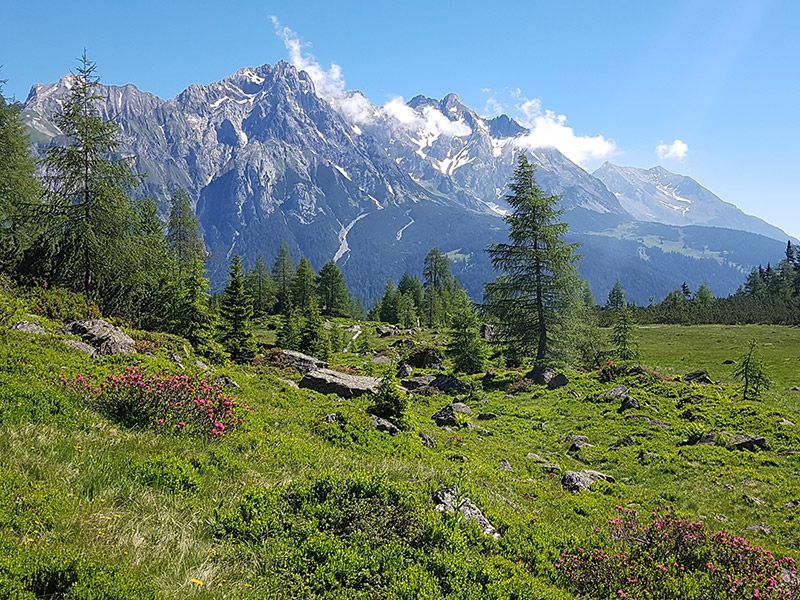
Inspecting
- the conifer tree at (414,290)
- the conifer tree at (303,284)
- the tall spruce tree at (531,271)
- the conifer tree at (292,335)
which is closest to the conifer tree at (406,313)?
the conifer tree at (414,290)

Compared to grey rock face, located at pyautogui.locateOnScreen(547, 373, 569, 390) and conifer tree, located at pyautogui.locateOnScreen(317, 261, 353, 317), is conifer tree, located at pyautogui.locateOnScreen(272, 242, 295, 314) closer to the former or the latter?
conifer tree, located at pyautogui.locateOnScreen(317, 261, 353, 317)

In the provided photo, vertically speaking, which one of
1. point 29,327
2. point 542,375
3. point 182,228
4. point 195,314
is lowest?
point 542,375

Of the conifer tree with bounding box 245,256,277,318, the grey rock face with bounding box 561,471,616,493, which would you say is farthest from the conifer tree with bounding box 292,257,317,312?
the grey rock face with bounding box 561,471,616,493

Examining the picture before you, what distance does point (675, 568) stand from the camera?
741cm

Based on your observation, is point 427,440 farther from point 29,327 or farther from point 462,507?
point 29,327

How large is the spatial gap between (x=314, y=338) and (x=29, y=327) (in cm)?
2946

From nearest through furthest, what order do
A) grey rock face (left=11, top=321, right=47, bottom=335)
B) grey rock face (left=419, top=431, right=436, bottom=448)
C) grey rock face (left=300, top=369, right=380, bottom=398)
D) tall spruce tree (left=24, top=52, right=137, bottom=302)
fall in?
grey rock face (left=419, top=431, right=436, bottom=448)
grey rock face (left=11, top=321, right=47, bottom=335)
grey rock face (left=300, top=369, right=380, bottom=398)
tall spruce tree (left=24, top=52, right=137, bottom=302)

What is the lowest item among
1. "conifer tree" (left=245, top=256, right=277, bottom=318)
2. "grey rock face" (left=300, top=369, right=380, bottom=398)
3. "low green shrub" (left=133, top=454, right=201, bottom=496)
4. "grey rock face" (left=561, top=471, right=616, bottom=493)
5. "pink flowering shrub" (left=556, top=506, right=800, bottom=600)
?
"grey rock face" (left=561, top=471, right=616, bottom=493)

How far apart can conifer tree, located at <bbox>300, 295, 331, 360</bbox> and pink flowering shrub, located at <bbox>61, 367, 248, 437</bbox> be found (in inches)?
1296

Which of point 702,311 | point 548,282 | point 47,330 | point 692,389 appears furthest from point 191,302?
point 702,311

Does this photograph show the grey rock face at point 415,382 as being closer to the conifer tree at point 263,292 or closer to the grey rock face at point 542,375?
the grey rock face at point 542,375

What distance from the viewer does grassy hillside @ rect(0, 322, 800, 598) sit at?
5.28 m

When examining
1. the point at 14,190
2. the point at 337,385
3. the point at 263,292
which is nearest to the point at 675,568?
Answer: the point at 337,385

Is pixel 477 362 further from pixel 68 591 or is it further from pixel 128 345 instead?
pixel 68 591
